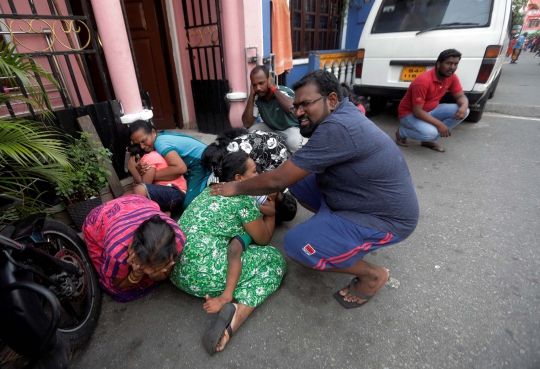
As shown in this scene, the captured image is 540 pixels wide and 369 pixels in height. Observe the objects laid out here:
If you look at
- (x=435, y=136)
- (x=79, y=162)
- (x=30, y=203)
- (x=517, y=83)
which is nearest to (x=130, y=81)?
(x=79, y=162)

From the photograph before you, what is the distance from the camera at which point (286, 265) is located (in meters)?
2.04

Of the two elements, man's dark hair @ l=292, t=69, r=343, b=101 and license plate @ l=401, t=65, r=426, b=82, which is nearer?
man's dark hair @ l=292, t=69, r=343, b=101

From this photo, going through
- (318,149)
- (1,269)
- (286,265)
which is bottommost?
(286,265)

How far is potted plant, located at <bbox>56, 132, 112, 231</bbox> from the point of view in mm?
2240

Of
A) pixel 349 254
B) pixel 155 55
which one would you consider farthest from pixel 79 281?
pixel 155 55

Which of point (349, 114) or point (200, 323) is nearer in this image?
point (349, 114)

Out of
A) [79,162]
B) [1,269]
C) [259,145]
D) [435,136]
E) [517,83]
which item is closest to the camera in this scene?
[1,269]

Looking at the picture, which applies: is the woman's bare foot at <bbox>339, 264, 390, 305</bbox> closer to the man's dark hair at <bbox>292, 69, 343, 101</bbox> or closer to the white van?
the man's dark hair at <bbox>292, 69, 343, 101</bbox>

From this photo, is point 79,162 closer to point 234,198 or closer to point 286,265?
point 234,198

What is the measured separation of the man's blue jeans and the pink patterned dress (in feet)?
11.5

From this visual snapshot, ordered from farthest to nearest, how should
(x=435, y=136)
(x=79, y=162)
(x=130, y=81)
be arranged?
(x=435, y=136), (x=130, y=81), (x=79, y=162)

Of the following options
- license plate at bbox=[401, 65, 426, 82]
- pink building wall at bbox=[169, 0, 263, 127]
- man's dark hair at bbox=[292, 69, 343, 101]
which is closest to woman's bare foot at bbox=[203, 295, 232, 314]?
man's dark hair at bbox=[292, 69, 343, 101]

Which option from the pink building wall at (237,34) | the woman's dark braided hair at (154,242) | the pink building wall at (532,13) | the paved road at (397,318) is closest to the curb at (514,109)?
the paved road at (397,318)

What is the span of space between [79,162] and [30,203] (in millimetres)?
465
